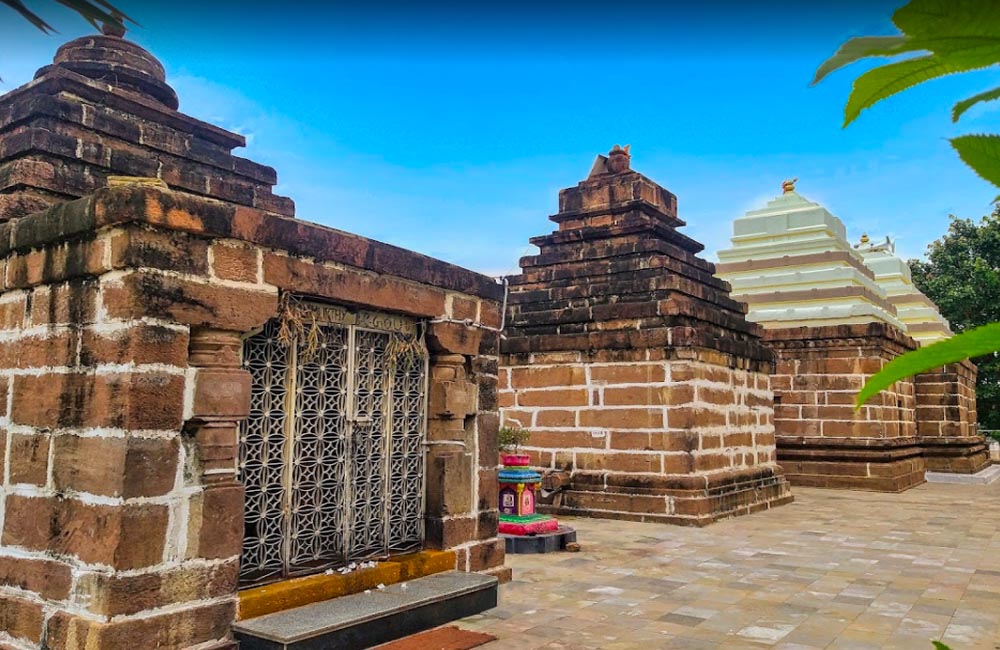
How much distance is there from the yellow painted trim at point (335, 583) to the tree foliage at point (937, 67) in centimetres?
440

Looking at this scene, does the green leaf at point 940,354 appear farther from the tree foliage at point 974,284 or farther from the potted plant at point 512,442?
the tree foliage at point 974,284

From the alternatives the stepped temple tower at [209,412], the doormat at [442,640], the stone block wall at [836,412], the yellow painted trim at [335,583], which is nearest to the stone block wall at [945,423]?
the stone block wall at [836,412]

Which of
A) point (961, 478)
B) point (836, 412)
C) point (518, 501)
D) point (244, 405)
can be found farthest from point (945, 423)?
point (244, 405)

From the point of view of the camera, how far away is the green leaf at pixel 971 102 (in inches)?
38.0

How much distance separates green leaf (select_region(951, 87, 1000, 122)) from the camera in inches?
38.0

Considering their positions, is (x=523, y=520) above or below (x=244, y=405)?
below

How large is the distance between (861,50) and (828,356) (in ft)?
48.7

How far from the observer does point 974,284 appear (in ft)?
82.4

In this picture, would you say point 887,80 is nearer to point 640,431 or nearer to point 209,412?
point 209,412

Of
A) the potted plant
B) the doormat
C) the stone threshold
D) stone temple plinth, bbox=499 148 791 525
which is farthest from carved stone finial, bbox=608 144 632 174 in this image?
the stone threshold

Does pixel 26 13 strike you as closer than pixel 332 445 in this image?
Yes

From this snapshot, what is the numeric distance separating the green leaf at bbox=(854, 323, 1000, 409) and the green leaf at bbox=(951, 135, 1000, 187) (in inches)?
7.0

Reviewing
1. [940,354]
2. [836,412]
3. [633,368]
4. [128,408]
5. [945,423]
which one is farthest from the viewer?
[945,423]

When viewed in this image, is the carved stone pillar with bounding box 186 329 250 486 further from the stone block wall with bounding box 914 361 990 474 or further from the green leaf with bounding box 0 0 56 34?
the stone block wall with bounding box 914 361 990 474
